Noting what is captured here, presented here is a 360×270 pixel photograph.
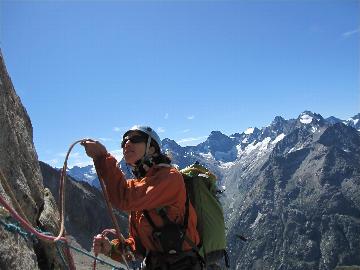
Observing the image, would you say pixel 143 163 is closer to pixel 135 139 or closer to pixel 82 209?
pixel 135 139

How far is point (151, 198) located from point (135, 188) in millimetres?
296

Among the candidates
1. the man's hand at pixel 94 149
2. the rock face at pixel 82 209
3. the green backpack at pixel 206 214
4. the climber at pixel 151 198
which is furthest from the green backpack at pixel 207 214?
the rock face at pixel 82 209

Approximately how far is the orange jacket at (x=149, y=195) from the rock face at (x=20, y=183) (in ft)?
9.61

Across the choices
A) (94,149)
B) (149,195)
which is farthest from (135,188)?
(94,149)

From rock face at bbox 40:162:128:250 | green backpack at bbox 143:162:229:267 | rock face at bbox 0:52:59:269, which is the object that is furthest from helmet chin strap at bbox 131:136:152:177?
rock face at bbox 40:162:128:250

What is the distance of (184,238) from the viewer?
285 inches

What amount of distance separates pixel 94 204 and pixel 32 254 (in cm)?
10463

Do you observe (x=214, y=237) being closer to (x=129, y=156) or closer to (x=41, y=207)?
(x=129, y=156)

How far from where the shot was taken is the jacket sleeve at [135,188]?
670cm

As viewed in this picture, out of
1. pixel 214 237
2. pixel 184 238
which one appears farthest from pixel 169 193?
pixel 214 237

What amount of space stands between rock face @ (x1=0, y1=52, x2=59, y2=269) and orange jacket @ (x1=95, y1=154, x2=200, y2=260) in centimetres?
293

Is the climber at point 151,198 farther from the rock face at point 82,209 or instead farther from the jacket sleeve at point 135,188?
the rock face at point 82,209

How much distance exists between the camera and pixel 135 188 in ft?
22.4

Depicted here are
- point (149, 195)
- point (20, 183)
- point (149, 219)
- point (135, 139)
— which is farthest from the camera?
point (20, 183)
